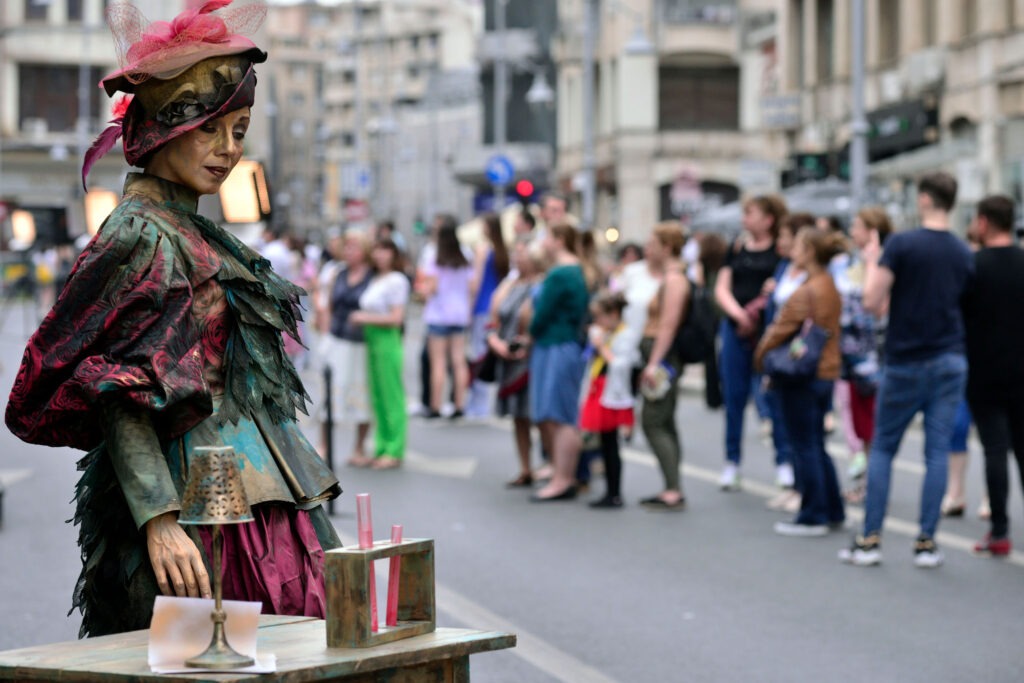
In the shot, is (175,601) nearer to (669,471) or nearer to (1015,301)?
(1015,301)

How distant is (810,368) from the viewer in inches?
437

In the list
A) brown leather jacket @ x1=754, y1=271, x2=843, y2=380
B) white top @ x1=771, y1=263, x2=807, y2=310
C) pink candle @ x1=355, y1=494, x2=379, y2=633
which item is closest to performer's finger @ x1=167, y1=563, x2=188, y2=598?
pink candle @ x1=355, y1=494, x2=379, y2=633

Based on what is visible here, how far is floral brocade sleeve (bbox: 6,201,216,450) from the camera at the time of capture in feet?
12.5

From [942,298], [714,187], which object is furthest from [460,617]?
[714,187]

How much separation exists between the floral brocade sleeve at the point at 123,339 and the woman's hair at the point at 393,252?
11.1 m

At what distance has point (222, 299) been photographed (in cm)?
406

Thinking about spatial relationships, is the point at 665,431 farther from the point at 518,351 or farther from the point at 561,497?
the point at 518,351

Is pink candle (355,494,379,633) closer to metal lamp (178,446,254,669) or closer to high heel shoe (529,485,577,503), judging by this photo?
metal lamp (178,446,254,669)

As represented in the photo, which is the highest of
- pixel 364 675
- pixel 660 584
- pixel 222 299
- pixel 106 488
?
pixel 222 299

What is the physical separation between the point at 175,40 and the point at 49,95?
79.2 m

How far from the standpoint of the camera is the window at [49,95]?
80188 mm

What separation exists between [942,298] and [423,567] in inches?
255

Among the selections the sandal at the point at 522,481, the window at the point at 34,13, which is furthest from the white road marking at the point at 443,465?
the window at the point at 34,13

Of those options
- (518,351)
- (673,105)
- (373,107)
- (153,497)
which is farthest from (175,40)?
(373,107)
